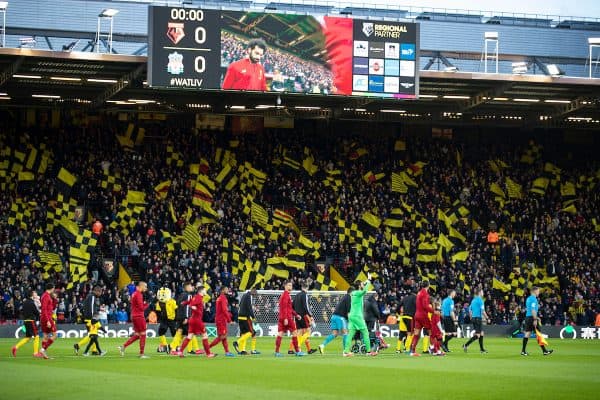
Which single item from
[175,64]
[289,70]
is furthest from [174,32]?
[289,70]

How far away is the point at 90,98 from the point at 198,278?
1100 cm

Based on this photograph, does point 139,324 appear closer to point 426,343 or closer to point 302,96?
point 426,343

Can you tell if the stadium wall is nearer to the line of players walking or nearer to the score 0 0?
the score 0 0

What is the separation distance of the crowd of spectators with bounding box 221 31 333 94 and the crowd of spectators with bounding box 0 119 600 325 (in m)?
9.87

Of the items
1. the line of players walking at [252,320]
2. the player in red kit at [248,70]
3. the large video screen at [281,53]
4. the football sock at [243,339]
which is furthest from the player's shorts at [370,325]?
the player in red kit at [248,70]

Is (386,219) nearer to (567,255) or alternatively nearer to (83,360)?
(567,255)

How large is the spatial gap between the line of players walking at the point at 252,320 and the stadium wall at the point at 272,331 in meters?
11.8

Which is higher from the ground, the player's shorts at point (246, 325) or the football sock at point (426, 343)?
the player's shorts at point (246, 325)

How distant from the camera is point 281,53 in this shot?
42.8m

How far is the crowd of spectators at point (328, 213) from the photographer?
4844cm

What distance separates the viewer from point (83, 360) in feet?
91.1

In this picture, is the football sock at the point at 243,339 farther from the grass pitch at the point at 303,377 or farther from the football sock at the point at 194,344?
the football sock at the point at 194,344

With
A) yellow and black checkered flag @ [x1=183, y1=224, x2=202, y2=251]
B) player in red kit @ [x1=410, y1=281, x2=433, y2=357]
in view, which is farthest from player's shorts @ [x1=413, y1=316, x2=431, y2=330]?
yellow and black checkered flag @ [x1=183, y1=224, x2=202, y2=251]

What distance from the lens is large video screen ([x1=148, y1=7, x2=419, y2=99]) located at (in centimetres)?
4134
